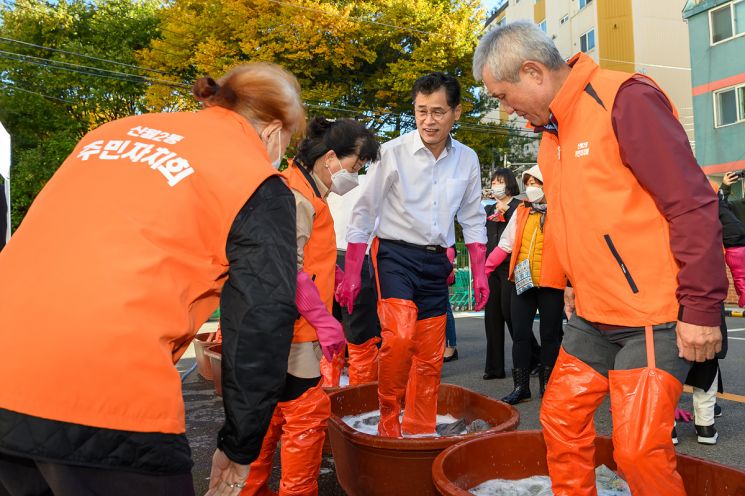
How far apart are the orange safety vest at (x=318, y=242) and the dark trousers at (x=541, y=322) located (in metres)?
2.70

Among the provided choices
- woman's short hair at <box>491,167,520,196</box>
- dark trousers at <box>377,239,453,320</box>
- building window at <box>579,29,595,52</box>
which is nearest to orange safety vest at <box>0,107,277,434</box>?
dark trousers at <box>377,239,453,320</box>

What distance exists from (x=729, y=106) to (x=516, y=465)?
20763 millimetres

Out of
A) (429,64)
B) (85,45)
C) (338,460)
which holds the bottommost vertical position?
(338,460)

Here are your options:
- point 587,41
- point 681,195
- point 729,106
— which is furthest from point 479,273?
Answer: point 587,41

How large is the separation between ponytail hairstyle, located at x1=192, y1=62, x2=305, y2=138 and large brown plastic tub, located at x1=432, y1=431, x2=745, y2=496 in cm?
131

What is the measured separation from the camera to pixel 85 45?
25266 mm

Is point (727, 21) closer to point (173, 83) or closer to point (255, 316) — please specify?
point (173, 83)

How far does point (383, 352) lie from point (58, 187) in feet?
7.91

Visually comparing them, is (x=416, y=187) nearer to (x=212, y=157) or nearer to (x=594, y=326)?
(x=594, y=326)

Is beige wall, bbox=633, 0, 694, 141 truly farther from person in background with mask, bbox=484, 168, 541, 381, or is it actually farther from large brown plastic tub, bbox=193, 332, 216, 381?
large brown plastic tub, bbox=193, 332, 216, 381

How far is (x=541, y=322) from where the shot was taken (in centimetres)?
546

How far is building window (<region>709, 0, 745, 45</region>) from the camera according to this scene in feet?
64.8

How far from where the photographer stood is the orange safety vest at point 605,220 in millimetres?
1982

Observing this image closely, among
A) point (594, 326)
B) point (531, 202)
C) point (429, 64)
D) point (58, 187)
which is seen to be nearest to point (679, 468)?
point (594, 326)
